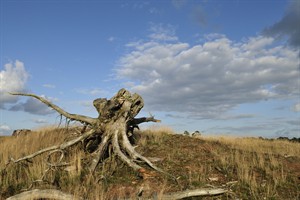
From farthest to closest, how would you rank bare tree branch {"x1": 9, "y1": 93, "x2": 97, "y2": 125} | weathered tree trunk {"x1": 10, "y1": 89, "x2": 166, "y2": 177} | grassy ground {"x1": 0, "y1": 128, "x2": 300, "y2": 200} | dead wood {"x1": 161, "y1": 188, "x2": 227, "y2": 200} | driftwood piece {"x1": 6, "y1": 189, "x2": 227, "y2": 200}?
bare tree branch {"x1": 9, "y1": 93, "x2": 97, "y2": 125}, weathered tree trunk {"x1": 10, "y1": 89, "x2": 166, "y2": 177}, grassy ground {"x1": 0, "y1": 128, "x2": 300, "y2": 200}, dead wood {"x1": 161, "y1": 188, "x2": 227, "y2": 200}, driftwood piece {"x1": 6, "y1": 189, "x2": 227, "y2": 200}

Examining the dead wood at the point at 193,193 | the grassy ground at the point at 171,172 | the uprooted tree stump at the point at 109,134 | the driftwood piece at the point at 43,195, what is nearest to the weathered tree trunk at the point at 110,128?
the uprooted tree stump at the point at 109,134

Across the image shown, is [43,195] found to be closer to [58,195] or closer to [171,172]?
[58,195]

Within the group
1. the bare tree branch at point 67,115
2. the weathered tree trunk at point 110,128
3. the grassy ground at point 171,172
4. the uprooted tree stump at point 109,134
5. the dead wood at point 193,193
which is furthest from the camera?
the bare tree branch at point 67,115

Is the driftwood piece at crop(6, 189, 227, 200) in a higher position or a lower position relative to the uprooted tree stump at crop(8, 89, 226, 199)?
lower

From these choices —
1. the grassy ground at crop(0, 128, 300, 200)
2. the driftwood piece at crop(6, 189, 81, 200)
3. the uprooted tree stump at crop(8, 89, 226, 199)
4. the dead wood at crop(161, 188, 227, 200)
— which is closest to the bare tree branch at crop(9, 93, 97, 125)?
the uprooted tree stump at crop(8, 89, 226, 199)

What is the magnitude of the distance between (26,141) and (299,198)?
11791mm

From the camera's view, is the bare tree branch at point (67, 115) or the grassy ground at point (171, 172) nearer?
the grassy ground at point (171, 172)

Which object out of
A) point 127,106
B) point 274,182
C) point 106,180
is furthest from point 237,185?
point 127,106

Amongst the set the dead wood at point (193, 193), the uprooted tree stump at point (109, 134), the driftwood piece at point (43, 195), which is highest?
the uprooted tree stump at point (109, 134)

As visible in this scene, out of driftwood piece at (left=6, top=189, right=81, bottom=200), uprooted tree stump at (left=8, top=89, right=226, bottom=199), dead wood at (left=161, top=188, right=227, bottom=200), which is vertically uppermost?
uprooted tree stump at (left=8, top=89, right=226, bottom=199)

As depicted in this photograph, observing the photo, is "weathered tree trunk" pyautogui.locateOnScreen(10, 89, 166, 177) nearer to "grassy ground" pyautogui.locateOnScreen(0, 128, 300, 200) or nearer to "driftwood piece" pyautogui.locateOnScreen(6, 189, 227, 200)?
"grassy ground" pyautogui.locateOnScreen(0, 128, 300, 200)

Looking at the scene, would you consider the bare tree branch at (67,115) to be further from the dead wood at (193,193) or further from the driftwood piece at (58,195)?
the dead wood at (193,193)

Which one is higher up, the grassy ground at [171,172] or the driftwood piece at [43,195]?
the grassy ground at [171,172]

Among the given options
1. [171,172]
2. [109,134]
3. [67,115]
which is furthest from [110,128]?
[171,172]
